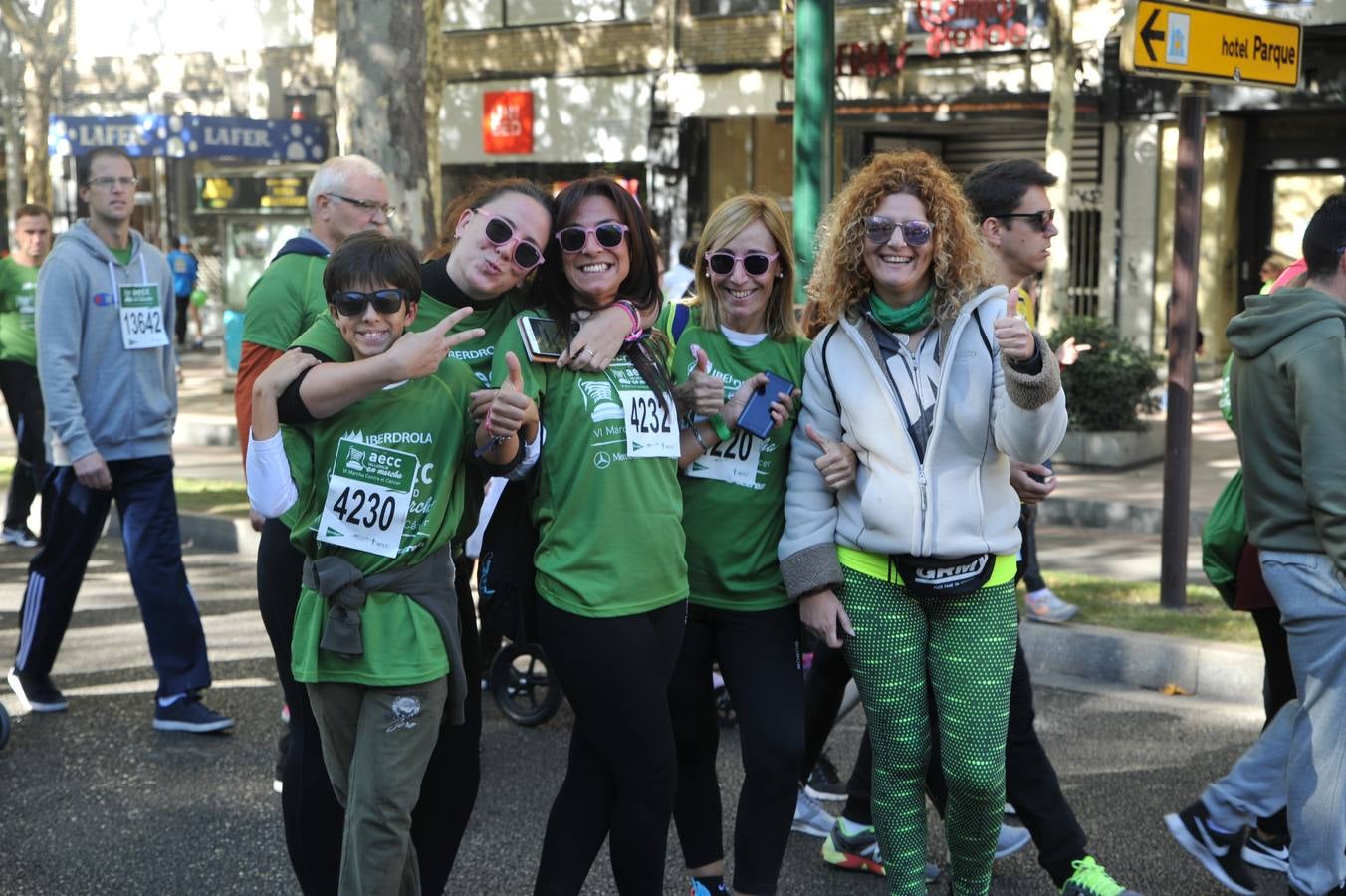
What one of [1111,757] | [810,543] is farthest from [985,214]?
[1111,757]

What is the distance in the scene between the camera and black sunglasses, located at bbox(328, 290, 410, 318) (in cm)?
337

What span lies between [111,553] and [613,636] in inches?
287

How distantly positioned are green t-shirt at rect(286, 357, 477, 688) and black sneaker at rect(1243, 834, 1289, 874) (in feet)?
8.41

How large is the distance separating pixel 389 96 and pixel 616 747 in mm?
6843

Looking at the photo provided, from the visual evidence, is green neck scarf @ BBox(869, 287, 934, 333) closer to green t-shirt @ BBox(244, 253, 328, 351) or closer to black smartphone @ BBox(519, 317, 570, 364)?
black smartphone @ BBox(519, 317, 570, 364)

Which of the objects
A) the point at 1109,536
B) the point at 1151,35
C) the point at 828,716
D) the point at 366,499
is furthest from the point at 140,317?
the point at 1109,536

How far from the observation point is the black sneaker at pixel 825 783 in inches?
208

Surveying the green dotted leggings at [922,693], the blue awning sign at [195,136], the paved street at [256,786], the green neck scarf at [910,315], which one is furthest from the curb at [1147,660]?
the blue awning sign at [195,136]

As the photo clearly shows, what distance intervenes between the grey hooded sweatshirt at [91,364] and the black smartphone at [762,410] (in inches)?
122

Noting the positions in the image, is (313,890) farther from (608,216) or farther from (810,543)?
(608,216)

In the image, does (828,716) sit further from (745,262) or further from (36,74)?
(36,74)

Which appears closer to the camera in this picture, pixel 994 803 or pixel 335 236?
pixel 994 803

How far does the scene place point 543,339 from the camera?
3.54 meters

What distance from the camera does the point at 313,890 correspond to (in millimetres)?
3639
